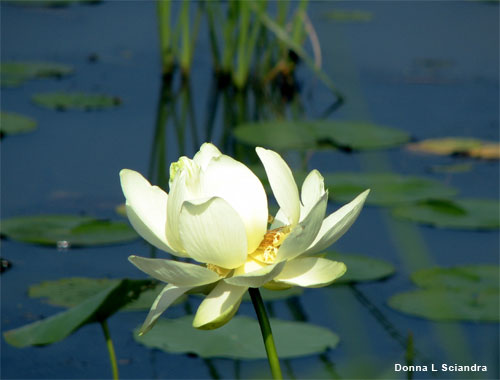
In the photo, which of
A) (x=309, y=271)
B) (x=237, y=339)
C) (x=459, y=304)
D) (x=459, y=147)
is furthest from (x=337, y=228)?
(x=459, y=147)

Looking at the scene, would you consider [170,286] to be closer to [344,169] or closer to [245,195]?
[245,195]

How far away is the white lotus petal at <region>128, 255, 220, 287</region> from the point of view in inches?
26.5

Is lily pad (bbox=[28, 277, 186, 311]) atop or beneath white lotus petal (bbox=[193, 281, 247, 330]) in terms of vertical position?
beneath

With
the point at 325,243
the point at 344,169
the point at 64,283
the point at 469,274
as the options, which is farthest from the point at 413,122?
the point at 325,243

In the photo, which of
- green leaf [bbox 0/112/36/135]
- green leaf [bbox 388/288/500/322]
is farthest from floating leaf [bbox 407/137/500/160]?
green leaf [bbox 0/112/36/135]

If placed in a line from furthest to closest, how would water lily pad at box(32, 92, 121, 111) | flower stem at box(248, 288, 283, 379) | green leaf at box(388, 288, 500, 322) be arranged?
water lily pad at box(32, 92, 121, 111)
green leaf at box(388, 288, 500, 322)
flower stem at box(248, 288, 283, 379)

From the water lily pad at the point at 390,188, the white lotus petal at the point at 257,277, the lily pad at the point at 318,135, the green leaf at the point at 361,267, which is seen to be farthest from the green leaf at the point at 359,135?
the white lotus petal at the point at 257,277

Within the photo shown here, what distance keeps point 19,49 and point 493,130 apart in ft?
7.87

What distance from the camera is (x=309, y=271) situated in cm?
74

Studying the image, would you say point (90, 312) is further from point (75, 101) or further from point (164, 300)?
point (75, 101)

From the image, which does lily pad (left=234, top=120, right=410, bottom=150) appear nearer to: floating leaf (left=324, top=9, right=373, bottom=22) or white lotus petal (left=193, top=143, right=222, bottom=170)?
floating leaf (left=324, top=9, right=373, bottom=22)

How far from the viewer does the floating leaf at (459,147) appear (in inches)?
118

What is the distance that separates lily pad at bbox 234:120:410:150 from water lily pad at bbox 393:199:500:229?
1.75 ft

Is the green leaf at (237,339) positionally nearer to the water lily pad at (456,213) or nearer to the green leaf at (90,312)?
the green leaf at (90,312)
